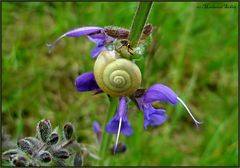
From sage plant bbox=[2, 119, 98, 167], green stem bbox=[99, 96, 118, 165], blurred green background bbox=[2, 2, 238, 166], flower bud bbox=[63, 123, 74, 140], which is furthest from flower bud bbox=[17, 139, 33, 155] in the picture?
blurred green background bbox=[2, 2, 238, 166]

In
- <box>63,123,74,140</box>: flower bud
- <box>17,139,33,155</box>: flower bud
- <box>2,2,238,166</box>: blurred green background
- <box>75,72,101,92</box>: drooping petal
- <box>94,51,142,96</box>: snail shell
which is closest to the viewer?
<box>94,51,142,96</box>: snail shell

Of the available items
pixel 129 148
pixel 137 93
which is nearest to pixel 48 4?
pixel 129 148

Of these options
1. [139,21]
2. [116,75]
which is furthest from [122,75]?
[139,21]

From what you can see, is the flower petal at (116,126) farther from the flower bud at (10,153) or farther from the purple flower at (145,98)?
the flower bud at (10,153)

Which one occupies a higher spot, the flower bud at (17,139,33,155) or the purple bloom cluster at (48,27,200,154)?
the purple bloom cluster at (48,27,200,154)

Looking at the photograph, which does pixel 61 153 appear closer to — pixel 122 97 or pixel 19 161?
pixel 19 161

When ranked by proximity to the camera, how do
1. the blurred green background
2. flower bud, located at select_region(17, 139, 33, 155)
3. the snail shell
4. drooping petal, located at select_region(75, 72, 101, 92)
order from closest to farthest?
the snail shell < flower bud, located at select_region(17, 139, 33, 155) < drooping petal, located at select_region(75, 72, 101, 92) < the blurred green background

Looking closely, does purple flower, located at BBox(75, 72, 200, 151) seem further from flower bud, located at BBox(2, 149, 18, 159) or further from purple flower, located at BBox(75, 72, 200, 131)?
flower bud, located at BBox(2, 149, 18, 159)
